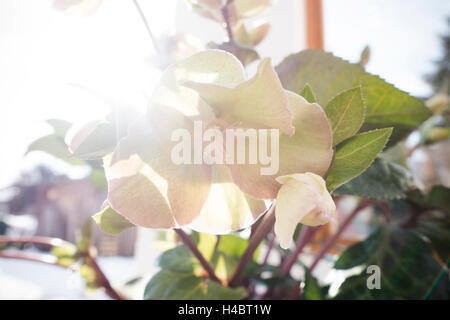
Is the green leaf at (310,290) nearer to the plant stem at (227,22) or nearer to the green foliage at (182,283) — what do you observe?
the green foliage at (182,283)

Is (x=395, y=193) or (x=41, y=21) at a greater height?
(x=41, y=21)

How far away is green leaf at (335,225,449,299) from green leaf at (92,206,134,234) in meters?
0.17

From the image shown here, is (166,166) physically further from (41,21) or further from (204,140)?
(41,21)

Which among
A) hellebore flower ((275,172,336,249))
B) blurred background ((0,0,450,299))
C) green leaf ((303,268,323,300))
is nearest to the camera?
hellebore flower ((275,172,336,249))

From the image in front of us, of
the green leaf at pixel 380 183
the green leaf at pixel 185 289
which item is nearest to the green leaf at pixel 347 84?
the green leaf at pixel 380 183

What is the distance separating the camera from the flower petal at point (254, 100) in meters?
0.10

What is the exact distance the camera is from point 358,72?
19cm

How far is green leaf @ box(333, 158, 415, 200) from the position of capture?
182 millimetres

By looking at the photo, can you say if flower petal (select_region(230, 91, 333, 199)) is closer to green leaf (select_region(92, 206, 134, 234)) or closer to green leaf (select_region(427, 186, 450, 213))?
green leaf (select_region(92, 206, 134, 234))

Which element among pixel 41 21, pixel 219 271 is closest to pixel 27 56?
pixel 41 21

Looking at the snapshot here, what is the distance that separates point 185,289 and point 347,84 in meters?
0.17
